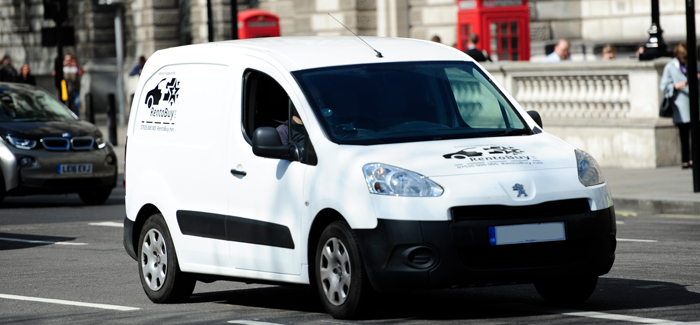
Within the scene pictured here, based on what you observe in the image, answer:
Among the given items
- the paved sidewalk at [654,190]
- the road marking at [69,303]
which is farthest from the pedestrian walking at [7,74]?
the road marking at [69,303]

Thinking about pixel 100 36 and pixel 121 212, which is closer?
pixel 121 212

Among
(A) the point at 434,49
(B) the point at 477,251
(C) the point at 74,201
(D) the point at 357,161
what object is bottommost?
(C) the point at 74,201

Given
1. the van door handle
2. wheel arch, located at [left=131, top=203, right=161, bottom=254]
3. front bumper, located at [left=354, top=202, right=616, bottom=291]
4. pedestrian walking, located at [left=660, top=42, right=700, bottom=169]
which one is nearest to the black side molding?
the van door handle

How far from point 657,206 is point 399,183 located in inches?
327

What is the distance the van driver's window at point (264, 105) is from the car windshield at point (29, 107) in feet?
30.8

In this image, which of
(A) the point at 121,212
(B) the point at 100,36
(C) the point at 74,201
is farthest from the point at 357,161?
(B) the point at 100,36

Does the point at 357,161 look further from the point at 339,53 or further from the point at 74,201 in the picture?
the point at 74,201

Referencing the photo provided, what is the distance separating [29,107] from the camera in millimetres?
17188

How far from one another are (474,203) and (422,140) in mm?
692

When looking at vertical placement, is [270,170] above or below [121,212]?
above

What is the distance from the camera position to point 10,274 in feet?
33.8

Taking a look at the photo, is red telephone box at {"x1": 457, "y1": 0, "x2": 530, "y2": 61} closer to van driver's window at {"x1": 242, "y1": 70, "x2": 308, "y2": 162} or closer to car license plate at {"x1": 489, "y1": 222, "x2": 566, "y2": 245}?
van driver's window at {"x1": 242, "y1": 70, "x2": 308, "y2": 162}

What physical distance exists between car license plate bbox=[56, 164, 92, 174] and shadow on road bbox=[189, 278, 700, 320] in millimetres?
7870

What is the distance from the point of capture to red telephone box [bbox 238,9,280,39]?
32.8 metres
